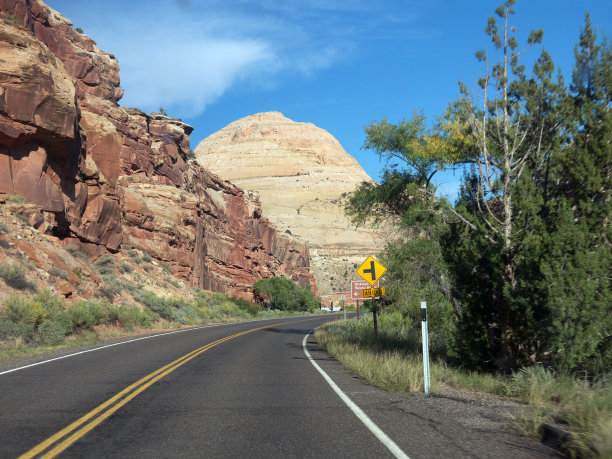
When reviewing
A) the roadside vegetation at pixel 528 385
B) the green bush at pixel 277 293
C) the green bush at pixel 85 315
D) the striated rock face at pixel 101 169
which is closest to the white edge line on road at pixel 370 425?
the roadside vegetation at pixel 528 385

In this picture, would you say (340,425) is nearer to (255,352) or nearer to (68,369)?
(68,369)

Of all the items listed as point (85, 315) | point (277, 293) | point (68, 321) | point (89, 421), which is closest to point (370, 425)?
point (89, 421)

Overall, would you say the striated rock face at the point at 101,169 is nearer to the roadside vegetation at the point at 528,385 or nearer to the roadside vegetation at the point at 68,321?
the roadside vegetation at the point at 68,321

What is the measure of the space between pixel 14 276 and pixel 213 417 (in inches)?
729

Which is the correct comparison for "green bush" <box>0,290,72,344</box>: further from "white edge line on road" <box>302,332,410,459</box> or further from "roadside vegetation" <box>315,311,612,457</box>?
"white edge line on road" <box>302,332,410,459</box>

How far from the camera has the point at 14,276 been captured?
847 inches

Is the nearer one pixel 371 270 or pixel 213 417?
pixel 213 417

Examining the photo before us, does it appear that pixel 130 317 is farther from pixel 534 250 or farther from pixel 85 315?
pixel 534 250

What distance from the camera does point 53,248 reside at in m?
28.1

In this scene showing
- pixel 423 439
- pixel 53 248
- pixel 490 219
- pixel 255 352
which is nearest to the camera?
pixel 423 439

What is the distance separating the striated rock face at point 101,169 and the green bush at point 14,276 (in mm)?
8181

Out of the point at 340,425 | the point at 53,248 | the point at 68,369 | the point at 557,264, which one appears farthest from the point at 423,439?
the point at 53,248

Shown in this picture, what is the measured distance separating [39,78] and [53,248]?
9.88m

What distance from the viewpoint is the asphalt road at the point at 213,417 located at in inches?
Result: 208
